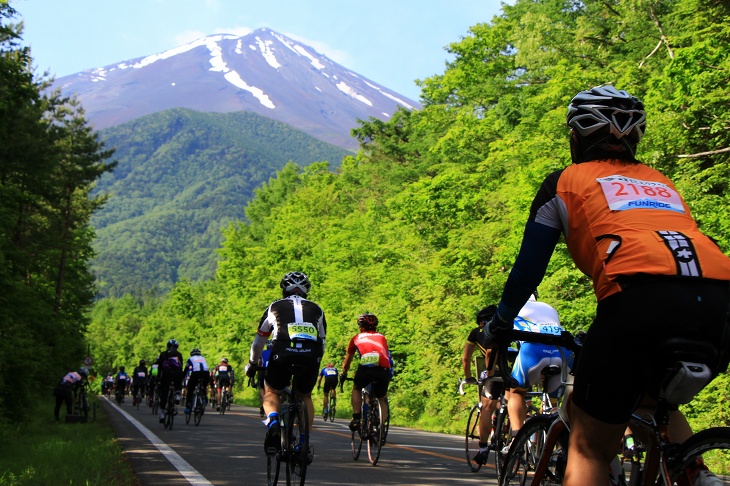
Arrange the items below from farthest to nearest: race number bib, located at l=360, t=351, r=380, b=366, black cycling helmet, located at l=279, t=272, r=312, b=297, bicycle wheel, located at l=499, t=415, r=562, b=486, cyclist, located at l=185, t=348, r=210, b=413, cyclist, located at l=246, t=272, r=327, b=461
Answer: cyclist, located at l=185, t=348, r=210, b=413, race number bib, located at l=360, t=351, r=380, b=366, black cycling helmet, located at l=279, t=272, r=312, b=297, cyclist, located at l=246, t=272, r=327, b=461, bicycle wheel, located at l=499, t=415, r=562, b=486

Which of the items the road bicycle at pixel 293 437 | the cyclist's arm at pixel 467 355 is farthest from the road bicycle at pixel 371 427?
the road bicycle at pixel 293 437

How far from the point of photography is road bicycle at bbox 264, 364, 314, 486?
26.5 feet

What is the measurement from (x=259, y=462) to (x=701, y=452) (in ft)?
28.3

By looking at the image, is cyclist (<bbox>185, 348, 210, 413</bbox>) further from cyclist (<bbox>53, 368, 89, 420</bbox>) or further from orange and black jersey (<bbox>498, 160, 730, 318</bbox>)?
orange and black jersey (<bbox>498, 160, 730, 318</bbox>)

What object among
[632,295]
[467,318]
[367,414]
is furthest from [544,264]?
[467,318]

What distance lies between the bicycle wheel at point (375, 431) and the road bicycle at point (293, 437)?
3258 mm

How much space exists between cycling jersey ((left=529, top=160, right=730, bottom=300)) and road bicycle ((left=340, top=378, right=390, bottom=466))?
8.31 meters

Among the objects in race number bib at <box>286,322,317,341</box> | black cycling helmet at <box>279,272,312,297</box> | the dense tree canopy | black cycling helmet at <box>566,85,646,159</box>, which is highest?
the dense tree canopy

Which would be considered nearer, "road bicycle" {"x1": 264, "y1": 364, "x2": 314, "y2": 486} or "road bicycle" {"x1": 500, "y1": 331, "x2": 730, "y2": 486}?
"road bicycle" {"x1": 500, "y1": 331, "x2": 730, "y2": 486}

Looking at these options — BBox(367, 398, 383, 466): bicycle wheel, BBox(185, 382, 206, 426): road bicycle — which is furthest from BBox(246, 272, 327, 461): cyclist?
BBox(185, 382, 206, 426): road bicycle

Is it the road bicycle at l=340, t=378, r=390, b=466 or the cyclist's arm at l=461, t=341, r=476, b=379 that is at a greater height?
the cyclist's arm at l=461, t=341, r=476, b=379

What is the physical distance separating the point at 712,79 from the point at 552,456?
51.4 ft

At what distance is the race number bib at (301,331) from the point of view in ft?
27.2

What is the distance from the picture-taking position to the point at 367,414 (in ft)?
40.6
